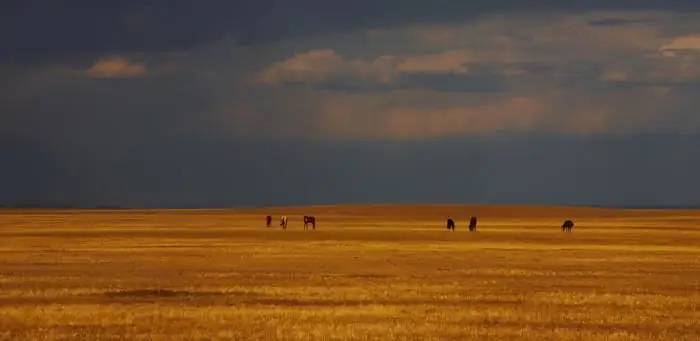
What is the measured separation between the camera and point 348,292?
28484 mm

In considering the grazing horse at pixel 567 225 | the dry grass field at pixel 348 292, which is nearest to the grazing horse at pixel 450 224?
the grazing horse at pixel 567 225

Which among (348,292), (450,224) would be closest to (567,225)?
(450,224)

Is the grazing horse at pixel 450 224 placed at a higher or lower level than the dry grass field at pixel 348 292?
higher

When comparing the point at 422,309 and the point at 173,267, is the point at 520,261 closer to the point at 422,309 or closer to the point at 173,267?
the point at 173,267

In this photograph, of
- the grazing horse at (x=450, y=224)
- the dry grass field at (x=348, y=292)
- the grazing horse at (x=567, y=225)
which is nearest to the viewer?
the dry grass field at (x=348, y=292)

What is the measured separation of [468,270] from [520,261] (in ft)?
20.0

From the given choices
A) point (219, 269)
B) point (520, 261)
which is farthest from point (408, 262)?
point (219, 269)

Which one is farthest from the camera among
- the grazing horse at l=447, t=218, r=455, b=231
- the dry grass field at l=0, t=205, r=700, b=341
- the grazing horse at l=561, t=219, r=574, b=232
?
the grazing horse at l=447, t=218, r=455, b=231

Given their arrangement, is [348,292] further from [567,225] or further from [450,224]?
[567,225]

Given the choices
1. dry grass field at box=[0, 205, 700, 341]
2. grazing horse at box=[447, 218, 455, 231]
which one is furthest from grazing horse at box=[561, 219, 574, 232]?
dry grass field at box=[0, 205, 700, 341]

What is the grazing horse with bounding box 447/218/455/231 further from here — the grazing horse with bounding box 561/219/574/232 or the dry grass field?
the dry grass field

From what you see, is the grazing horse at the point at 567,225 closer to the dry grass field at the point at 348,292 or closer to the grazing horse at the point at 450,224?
the grazing horse at the point at 450,224

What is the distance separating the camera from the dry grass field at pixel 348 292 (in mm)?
20953

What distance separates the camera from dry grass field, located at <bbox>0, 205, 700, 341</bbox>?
2095 cm
